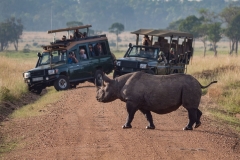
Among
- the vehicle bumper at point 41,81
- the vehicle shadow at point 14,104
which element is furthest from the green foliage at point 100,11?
the vehicle bumper at point 41,81

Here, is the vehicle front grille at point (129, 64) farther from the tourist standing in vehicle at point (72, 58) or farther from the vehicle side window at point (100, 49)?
the tourist standing in vehicle at point (72, 58)

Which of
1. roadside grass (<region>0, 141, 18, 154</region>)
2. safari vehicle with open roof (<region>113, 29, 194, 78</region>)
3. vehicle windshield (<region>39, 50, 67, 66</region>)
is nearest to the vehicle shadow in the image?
vehicle windshield (<region>39, 50, 67, 66</region>)

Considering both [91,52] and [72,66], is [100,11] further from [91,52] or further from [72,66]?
[72,66]

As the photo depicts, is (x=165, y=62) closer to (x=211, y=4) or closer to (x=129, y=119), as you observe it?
(x=129, y=119)

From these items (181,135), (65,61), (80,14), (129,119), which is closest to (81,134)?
(129,119)

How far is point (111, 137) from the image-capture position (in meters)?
10.5

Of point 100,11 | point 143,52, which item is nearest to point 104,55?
point 143,52

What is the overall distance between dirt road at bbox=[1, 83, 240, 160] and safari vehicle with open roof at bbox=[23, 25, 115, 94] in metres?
5.10

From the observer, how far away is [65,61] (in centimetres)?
2005

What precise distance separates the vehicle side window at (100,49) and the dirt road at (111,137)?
672cm

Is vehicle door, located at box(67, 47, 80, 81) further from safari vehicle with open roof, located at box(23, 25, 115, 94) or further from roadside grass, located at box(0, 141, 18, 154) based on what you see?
roadside grass, located at box(0, 141, 18, 154)

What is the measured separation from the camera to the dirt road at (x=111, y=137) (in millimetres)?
9203

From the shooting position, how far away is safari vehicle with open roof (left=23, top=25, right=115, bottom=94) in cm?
1944

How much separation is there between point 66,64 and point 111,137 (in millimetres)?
9802
